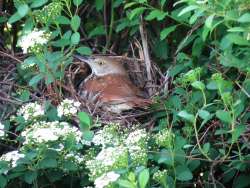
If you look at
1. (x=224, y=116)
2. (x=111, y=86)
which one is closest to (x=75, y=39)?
(x=111, y=86)

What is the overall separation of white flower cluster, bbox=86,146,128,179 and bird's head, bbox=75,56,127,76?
201 cm

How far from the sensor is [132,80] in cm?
606

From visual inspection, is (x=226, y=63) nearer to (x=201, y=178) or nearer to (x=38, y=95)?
(x=201, y=178)

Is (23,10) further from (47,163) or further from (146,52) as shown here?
(146,52)

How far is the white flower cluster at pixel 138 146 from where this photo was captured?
4.13m

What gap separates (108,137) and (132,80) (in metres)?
1.50

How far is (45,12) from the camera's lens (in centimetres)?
489

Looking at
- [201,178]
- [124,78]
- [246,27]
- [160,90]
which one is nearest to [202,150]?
[201,178]

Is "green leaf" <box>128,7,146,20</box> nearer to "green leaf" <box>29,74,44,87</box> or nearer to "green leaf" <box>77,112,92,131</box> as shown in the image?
"green leaf" <box>29,74,44,87</box>

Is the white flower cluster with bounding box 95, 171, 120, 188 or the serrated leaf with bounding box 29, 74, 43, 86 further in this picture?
the serrated leaf with bounding box 29, 74, 43, 86

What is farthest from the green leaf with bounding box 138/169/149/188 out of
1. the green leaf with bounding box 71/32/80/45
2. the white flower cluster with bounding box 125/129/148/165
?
the green leaf with bounding box 71/32/80/45

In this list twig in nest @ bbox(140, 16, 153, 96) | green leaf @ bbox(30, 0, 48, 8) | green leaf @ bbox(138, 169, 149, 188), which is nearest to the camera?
green leaf @ bbox(138, 169, 149, 188)

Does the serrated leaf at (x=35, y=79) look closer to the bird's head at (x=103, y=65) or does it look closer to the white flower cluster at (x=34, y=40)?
the white flower cluster at (x=34, y=40)

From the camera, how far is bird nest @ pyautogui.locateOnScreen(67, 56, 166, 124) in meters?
5.39
